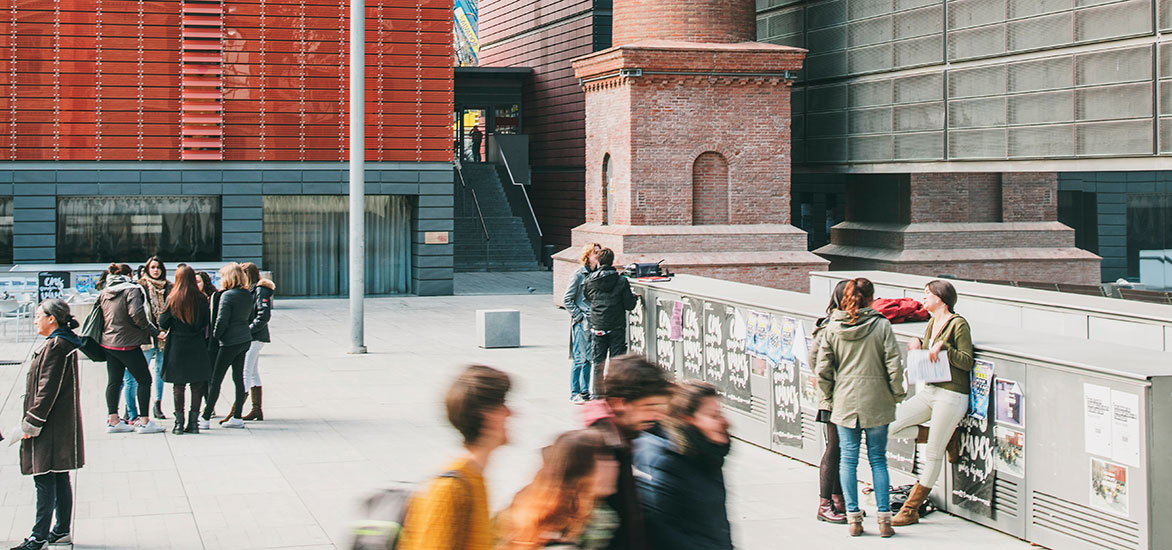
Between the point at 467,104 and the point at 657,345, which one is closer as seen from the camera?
the point at 657,345

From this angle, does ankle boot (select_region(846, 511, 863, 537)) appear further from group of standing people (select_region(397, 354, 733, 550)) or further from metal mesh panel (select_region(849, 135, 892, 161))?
metal mesh panel (select_region(849, 135, 892, 161))

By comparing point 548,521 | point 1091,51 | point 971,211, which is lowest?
point 548,521

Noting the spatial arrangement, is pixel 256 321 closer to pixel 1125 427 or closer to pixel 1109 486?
pixel 1109 486

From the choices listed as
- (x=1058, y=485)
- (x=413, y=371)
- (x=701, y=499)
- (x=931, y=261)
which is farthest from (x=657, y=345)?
(x=931, y=261)

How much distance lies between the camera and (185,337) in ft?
40.2

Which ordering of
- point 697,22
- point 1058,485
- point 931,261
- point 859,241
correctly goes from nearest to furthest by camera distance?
point 1058,485 → point 697,22 → point 931,261 → point 859,241

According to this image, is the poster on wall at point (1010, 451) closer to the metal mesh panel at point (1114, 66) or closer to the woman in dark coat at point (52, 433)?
the woman in dark coat at point (52, 433)

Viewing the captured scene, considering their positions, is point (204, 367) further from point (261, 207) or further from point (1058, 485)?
point (261, 207)

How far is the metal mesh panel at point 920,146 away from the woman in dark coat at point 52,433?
20.5 metres

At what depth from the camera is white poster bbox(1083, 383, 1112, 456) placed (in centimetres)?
779

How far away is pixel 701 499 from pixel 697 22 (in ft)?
74.8

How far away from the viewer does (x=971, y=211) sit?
2983 cm

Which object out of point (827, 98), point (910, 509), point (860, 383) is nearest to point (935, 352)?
point (860, 383)

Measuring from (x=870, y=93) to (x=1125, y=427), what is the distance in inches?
823
